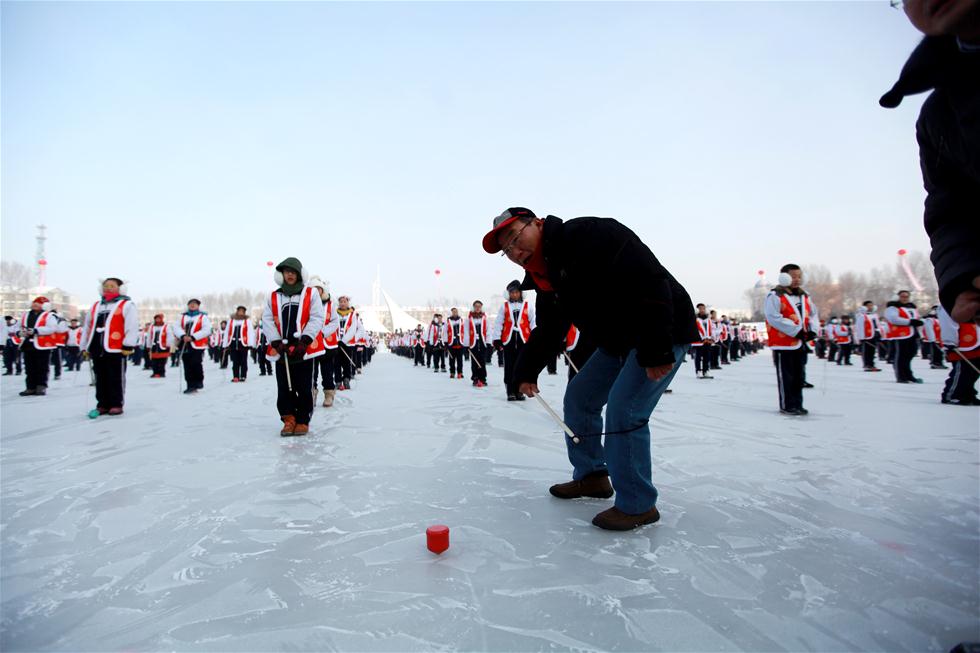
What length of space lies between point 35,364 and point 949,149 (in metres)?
13.4

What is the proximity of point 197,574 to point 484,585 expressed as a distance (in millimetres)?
1148

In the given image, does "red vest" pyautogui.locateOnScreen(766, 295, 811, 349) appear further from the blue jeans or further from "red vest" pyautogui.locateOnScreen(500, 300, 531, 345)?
the blue jeans

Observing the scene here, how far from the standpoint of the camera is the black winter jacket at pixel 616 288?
2189 mm

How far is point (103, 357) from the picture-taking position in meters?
6.57

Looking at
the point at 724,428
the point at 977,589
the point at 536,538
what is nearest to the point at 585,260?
the point at 536,538

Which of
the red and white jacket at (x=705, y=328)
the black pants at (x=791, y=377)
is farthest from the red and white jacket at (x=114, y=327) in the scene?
the red and white jacket at (x=705, y=328)

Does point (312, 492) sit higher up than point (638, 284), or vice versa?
point (638, 284)

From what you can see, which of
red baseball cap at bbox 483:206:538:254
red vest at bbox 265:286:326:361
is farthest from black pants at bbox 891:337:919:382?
red vest at bbox 265:286:326:361

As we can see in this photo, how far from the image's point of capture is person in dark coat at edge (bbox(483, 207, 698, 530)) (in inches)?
86.9

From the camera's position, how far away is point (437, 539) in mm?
2000

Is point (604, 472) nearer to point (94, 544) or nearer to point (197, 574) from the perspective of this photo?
point (197, 574)

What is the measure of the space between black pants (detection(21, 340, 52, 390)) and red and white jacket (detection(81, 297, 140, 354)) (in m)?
4.70

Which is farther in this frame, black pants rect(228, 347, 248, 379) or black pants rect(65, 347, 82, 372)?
black pants rect(65, 347, 82, 372)

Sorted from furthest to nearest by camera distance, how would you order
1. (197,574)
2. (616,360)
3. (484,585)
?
(616,360), (197,574), (484,585)
